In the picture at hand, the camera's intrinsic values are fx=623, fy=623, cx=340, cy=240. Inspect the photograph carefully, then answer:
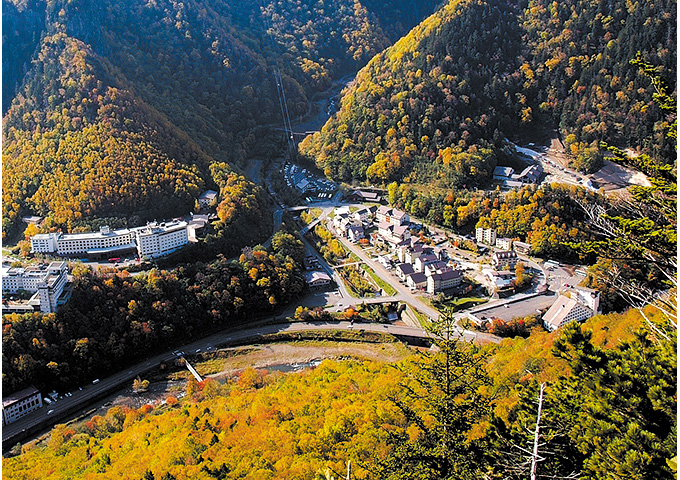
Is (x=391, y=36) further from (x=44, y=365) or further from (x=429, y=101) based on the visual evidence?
(x=44, y=365)

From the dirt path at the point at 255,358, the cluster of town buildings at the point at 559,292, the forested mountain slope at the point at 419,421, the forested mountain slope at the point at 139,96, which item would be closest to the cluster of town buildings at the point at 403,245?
the cluster of town buildings at the point at 559,292

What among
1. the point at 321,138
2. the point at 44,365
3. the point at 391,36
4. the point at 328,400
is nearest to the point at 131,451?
the point at 328,400

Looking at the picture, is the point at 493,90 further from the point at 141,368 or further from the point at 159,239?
the point at 141,368

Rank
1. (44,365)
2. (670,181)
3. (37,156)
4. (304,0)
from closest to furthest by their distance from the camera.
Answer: (670,181), (44,365), (37,156), (304,0)

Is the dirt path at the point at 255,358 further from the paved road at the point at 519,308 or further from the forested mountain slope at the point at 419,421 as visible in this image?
the paved road at the point at 519,308

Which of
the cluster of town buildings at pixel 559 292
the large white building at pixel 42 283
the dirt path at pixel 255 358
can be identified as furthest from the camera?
the cluster of town buildings at pixel 559 292

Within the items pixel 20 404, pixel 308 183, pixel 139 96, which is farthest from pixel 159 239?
pixel 308 183
